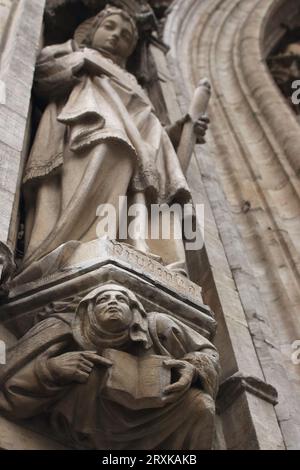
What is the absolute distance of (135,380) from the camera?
103 inches

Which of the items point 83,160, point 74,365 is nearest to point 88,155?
point 83,160

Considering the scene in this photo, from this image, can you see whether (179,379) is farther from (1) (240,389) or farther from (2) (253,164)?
(2) (253,164)

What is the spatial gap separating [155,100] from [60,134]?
2125mm

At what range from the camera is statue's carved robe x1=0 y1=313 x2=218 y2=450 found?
2.58m

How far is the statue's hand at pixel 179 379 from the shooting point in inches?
103

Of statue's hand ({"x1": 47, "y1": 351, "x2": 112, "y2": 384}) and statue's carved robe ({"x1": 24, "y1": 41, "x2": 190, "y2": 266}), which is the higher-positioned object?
statue's carved robe ({"x1": 24, "y1": 41, "x2": 190, "y2": 266})

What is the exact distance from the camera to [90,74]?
440cm

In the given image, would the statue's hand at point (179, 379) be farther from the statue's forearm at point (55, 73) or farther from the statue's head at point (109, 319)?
the statue's forearm at point (55, 73)

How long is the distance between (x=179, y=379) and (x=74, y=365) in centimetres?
38

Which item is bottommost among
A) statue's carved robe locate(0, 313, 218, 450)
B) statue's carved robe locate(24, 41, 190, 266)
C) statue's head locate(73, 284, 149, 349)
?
statue's carved robe locate(0, 313, 218, 450)

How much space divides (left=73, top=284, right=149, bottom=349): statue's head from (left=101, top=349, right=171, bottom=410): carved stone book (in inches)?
2.2

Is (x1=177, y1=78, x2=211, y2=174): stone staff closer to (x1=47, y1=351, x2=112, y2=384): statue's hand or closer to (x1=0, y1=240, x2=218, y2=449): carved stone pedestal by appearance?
(x1=0, y1=240, x2=218, y2=449): carved stone pedestal

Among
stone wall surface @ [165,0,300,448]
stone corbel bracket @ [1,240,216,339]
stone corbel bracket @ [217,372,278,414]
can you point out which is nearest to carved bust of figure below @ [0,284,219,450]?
stone corbel bracket @ [1,240,216,339]

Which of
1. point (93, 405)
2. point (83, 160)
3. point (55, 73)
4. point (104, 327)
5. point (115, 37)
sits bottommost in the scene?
point (93, 405)
